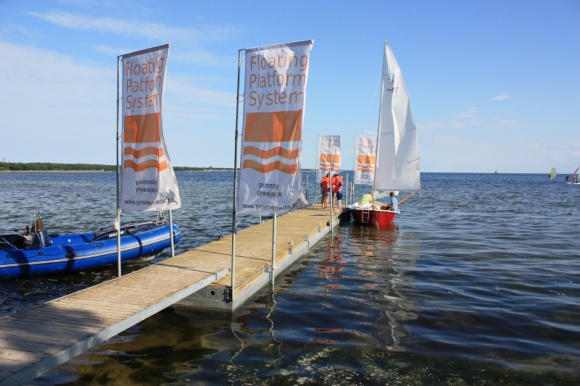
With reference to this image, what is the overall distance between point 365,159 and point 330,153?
137 inches

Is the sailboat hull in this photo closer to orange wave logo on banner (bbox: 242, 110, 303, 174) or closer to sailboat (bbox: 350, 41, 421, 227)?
sailboat (bbox: 350, 41, 421, 227)

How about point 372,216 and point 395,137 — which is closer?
point 395,137

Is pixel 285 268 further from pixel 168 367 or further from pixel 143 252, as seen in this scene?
pixel 168 367

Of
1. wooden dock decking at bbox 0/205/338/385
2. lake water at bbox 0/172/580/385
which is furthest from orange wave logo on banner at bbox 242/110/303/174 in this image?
lake water at bbox 0/172/580/385

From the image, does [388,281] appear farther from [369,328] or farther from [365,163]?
[365,163]

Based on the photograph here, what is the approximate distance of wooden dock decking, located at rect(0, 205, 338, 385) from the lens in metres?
5.13

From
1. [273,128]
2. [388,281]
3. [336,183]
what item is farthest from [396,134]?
[273,128]

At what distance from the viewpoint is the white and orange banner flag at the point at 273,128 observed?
808 centimetres

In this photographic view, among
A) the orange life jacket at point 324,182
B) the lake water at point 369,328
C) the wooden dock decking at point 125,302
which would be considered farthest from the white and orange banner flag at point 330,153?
the wooden dock decking at point 125,302

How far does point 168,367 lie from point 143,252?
25.0ft

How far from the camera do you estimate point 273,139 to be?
27.1ft

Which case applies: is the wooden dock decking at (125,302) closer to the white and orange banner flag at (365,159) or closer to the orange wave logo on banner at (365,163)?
the white and orange banner flag at (365,159)

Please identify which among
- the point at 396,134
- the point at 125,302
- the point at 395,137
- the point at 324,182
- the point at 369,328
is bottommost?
the point at 369,328

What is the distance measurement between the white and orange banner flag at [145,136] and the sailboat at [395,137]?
41.5 feet
